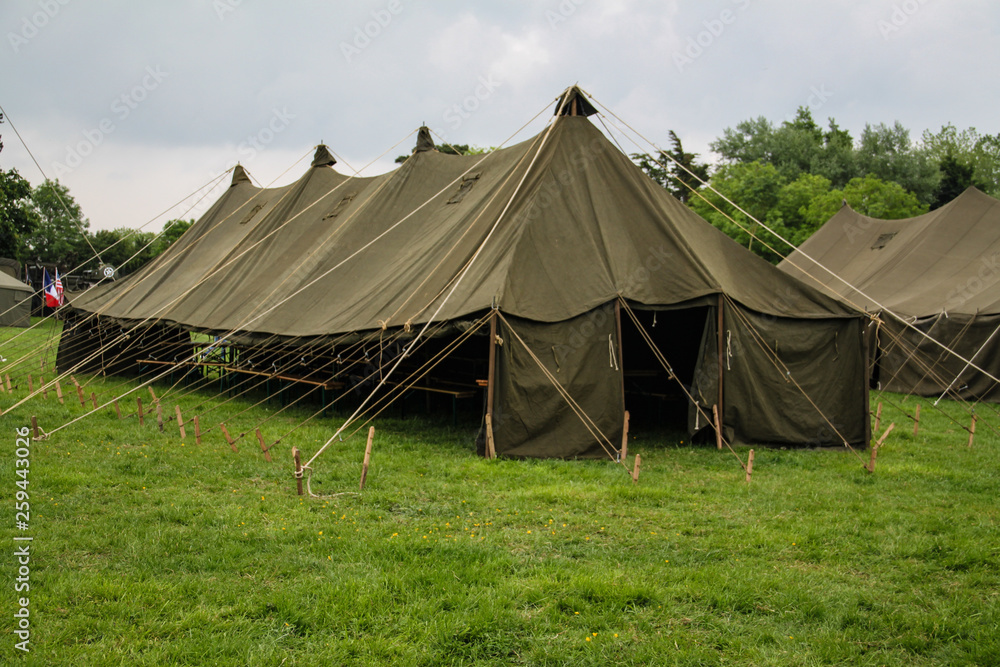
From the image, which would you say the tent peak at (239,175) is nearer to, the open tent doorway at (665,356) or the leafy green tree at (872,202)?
the open tent doorway at (665,356)

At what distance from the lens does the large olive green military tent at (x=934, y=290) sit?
14.1 metres

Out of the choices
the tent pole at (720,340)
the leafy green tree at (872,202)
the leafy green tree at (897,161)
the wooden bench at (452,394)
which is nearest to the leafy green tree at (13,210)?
the wooden bench at (452,394)

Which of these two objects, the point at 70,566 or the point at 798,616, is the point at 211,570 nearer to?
the point at 70,566

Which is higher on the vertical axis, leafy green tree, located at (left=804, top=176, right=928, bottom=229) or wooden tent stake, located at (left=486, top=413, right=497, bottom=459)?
leafy green tree, located at (left=804, top=176, right=928, bottom=229)

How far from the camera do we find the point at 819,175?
117ft

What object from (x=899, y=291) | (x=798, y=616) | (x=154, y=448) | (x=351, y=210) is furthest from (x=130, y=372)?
(x=899, y=291)

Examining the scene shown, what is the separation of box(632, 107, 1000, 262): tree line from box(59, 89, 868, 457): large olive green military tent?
1800 cm

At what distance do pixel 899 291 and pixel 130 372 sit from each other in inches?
641

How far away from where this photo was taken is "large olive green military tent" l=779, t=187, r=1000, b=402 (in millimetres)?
14148

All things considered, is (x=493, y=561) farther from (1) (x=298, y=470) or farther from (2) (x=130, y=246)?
(2) (x=130, y=246)

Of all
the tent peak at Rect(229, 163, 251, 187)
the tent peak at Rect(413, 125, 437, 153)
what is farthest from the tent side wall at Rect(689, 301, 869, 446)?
the tent peak at Rect(229, 163, 251, 187)

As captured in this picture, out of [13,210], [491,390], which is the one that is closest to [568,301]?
[491,390]

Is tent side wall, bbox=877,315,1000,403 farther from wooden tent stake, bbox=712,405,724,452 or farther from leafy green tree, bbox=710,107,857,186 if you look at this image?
leafy green tree, bbox=710,107,857,186

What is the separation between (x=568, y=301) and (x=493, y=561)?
13.2ft
